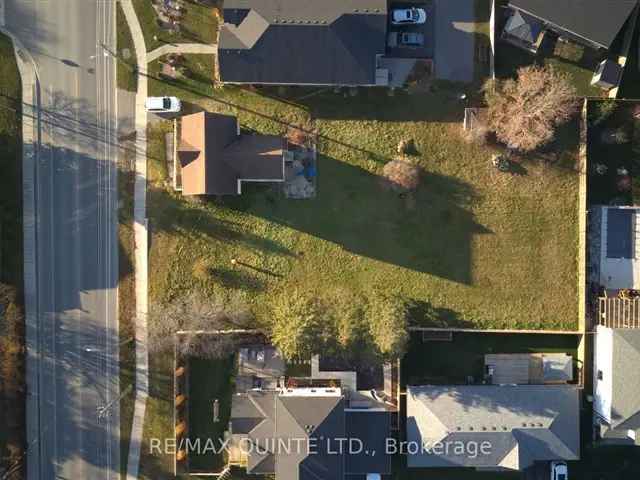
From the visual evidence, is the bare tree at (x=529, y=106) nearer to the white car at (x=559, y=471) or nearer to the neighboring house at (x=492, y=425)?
the neighboring house at (x=492, y=425)

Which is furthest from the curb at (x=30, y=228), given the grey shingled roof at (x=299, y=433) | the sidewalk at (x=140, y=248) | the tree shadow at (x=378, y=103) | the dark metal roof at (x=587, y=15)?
the dark metal roof at (x=587, y=15)

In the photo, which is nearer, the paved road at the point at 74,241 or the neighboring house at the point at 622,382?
the neighboring house at the point at 622,382

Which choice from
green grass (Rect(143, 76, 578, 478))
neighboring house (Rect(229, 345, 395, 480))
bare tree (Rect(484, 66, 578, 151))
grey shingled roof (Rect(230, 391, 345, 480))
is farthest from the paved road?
bare tree (Rect(484, 66, 578, 151))

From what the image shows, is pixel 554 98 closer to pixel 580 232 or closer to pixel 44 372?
pixel 580 232

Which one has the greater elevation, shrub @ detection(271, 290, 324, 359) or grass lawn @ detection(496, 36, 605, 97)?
grass lawn @ detection(496, 36, 605, 97)

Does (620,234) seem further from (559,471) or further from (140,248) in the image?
(140,248)

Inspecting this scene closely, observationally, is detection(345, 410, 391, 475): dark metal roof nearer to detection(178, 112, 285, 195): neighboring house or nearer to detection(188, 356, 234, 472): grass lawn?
detection(188, 356, 234, 472): grass lawn
